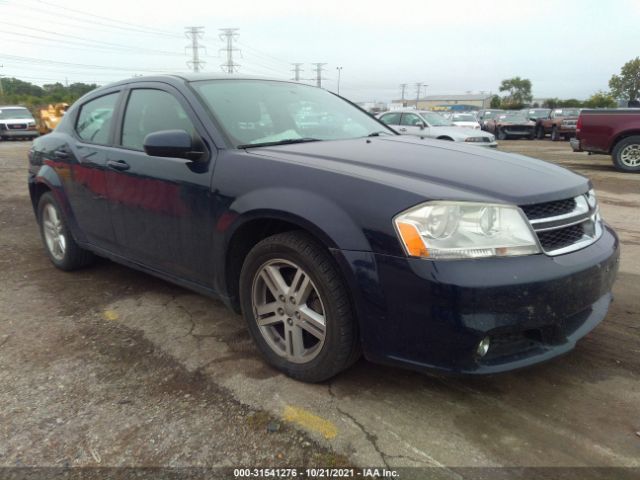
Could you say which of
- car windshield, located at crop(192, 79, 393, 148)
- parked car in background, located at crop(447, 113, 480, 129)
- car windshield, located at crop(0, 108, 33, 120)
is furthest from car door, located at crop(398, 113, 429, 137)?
car windshield, located at crop(0, 108, 33, 120)

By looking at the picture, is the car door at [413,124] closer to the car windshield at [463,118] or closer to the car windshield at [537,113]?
the car windshield at [463,118]

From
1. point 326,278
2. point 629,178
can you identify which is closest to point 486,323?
point 326,278

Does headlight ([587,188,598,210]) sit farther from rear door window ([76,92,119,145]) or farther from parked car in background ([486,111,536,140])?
parked car in background ([486,111,536,140])

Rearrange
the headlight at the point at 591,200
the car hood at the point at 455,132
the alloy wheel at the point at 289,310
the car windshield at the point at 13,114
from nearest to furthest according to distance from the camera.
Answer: the alloy wheel at the point at 289,310 < the headlight at the point at 591,200 < the car hood at the point at 455,132 < the car windshield at the point at 13,114

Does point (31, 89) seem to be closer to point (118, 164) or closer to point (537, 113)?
point (537, 113)

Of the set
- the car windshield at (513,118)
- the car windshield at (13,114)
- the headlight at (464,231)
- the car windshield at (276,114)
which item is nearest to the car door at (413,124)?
the car windshield at (276,114)

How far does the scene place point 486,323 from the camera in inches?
80.4

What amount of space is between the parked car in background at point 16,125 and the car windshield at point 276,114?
80.6 feet

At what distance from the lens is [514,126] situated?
23859 millimetres

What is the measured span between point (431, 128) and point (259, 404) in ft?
40.4

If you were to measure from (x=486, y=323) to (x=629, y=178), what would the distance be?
10.2m

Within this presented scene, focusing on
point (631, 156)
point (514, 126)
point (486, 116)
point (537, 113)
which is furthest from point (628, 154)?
point (486, 116)

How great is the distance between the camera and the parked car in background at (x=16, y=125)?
77.5ft

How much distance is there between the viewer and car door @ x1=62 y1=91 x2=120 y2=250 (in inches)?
143
